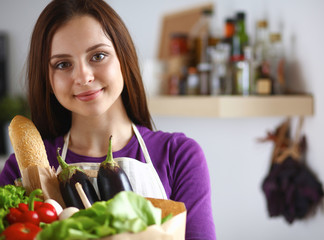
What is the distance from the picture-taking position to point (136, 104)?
109 centimetres

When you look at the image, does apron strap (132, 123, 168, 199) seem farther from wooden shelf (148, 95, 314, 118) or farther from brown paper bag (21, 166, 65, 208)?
wooden shelf (148, 95, 314, 118)

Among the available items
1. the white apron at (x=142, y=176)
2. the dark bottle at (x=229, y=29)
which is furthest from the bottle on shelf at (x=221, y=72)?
the white apron at (x=142, y=176)

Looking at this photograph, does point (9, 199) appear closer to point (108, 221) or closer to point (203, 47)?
point (108, 221)

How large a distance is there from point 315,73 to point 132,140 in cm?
92

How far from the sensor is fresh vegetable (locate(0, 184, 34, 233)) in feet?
2.29

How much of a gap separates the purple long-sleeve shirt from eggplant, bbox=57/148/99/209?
189 mm

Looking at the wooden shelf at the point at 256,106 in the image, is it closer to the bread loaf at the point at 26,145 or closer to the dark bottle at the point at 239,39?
the dark bottle at the point at 239,39

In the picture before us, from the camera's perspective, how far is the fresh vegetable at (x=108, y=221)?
559mm

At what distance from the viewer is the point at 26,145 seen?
0.91 metres

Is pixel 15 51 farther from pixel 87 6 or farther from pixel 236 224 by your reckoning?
pixel 87 6

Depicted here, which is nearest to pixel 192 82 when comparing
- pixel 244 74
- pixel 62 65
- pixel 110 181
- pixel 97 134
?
pixel 244 74

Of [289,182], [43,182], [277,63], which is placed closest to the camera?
[43,182]

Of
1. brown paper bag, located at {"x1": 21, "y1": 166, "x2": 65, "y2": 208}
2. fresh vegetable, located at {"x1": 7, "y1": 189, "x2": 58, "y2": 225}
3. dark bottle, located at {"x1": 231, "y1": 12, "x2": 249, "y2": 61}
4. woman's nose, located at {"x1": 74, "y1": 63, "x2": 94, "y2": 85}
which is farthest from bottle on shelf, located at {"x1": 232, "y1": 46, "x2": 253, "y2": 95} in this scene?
fresh vegetable, located at {"x1": 7, "y1": 189, "x2": 58, "y2": 225}

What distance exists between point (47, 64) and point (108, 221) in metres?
0.50
